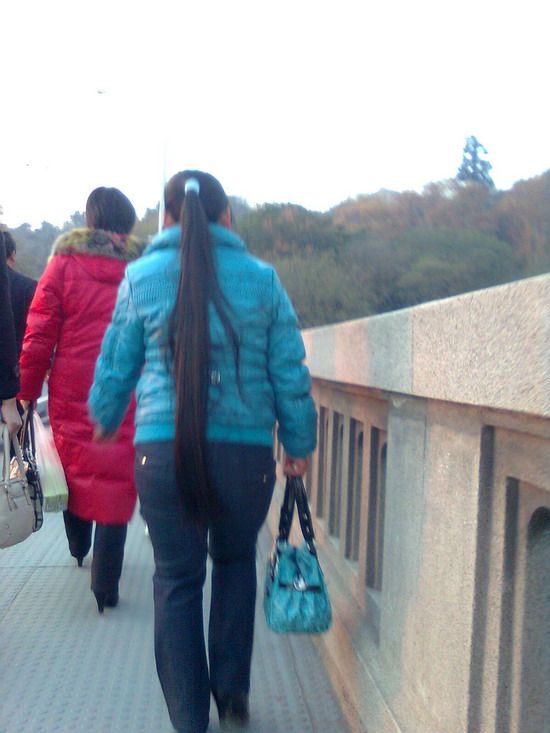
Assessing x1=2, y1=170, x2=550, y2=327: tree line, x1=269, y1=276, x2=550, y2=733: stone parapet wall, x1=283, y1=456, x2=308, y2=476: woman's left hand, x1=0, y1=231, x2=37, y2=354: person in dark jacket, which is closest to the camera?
x1=269, y1=276, x2=550, y2=733: stone parapet wall

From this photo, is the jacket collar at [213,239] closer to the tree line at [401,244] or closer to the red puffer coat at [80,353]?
the red puffer coat at [80,353]

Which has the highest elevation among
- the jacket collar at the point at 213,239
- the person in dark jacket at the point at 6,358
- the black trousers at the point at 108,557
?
the jacket collar at the point at 213,239

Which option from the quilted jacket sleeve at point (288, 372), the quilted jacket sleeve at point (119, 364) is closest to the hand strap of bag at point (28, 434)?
the quilted jacket sleeve at point (119, 364)

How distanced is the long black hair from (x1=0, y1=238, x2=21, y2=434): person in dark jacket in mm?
1224

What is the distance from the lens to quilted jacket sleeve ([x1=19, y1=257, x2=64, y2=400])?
4555 millimetres

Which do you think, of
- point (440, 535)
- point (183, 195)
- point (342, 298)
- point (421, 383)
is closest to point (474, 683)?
point (440, 535)

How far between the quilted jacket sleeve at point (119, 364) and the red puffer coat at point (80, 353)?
1250 millimetres

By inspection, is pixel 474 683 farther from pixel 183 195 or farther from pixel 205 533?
pixel 183 195

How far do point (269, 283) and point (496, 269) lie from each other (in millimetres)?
5798

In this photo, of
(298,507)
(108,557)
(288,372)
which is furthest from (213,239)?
(108,557)

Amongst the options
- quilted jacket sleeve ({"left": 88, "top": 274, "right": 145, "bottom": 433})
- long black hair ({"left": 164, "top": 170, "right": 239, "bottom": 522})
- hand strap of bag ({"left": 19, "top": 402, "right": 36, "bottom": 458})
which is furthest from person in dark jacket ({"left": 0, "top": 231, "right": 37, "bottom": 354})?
long black hair ({"left": 164, "top": 170, "right": 239, "bottom": 522})

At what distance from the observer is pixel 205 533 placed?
125 inches

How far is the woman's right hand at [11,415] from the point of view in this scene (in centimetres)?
414

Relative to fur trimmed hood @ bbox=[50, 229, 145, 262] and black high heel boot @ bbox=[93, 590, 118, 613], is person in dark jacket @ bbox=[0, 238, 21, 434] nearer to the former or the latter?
fur trimmed hood @ bbox=[50, 229, 145, 262]
